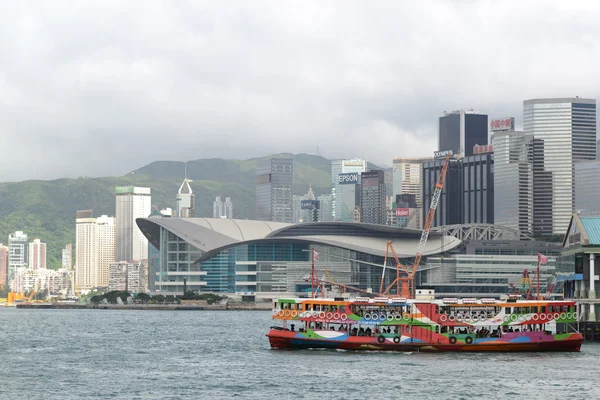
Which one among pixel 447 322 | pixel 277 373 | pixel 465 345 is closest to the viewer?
pixel 277 373

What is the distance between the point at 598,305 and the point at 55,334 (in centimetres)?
7068

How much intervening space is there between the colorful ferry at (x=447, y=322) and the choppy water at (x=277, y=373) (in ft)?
4.48

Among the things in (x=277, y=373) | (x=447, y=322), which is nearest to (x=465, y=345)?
(x=447, y=322)

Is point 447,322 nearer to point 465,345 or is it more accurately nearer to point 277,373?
point 465,345

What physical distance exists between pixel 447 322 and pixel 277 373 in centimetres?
1908

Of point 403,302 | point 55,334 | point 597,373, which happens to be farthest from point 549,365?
point 55,334

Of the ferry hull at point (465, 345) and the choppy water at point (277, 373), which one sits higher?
the ferry hull at point (465, 345)

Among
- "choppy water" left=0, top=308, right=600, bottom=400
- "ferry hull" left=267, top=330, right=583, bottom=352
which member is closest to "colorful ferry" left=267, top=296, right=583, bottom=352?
"ferry hull" left=267, top=330, right=583, bottom=352

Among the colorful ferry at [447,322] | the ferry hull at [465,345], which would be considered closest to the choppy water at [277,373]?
the ferry hull at [465,345]

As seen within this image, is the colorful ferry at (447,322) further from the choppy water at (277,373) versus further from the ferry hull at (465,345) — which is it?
the choppy water at (277,373)

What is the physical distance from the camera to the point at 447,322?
9731 cm

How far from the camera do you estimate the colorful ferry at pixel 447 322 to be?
9712 cm

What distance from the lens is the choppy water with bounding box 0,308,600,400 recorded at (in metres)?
75.2

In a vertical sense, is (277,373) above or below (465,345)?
below
